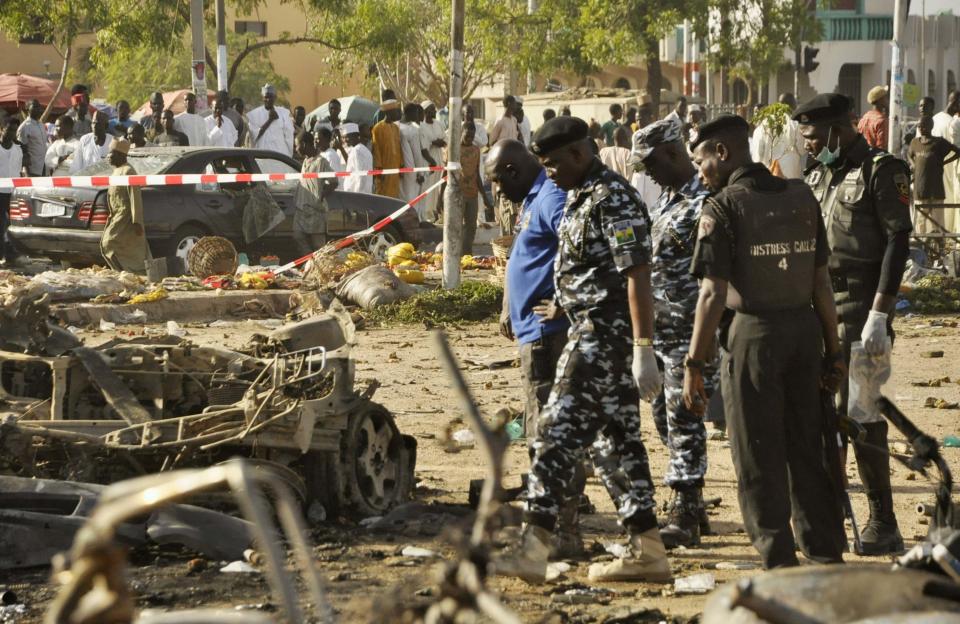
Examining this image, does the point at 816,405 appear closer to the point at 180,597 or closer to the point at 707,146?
the point at 707,146

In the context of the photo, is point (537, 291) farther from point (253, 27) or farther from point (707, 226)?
point (253, 27)

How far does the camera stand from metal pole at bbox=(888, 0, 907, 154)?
20828 millimetres

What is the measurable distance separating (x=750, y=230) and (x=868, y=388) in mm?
1432

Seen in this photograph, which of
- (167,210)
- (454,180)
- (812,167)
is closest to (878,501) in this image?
(812,167)

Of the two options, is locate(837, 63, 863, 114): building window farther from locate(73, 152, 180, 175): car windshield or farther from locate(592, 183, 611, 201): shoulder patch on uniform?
locate(592, 183, 611, 201): shoulder patch on uniform

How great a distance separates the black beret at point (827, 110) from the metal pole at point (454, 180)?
354 inches

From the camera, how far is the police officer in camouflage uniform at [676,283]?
730 centimetres

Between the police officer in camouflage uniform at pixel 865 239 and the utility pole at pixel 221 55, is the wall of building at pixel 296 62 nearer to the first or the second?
the utility pole at pixel 221 55

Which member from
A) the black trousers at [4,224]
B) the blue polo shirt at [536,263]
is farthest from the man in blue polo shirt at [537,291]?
the black trousers at [4,224]

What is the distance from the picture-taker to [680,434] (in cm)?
731

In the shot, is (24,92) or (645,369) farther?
(24,92)

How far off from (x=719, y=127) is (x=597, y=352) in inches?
41.6

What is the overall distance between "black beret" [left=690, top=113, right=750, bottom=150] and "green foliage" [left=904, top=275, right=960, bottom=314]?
935 centimetres

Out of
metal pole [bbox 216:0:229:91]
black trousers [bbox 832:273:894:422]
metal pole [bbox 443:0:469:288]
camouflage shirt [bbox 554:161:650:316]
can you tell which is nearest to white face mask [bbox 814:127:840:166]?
black trousers [bbox 832:273:894:422]
